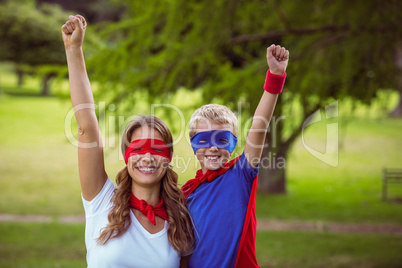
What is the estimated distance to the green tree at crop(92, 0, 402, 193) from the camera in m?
→ 5.71

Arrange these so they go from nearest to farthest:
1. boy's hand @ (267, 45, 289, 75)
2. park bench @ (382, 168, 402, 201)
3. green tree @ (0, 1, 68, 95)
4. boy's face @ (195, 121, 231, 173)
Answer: boy's hand @ (267, 45, 289, 75)
boy's face @ (195, 121, 231, 173)
park bench @ (382, 168, 402, 201)
green tree @ (0, 1, 68, 95)

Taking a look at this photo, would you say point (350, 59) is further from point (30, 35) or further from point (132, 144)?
point (30, 35)

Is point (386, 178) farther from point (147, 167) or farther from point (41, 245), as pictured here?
point (147, 167)

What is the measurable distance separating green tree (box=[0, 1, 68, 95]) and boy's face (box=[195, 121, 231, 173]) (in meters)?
31.6

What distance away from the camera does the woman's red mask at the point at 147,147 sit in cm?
242

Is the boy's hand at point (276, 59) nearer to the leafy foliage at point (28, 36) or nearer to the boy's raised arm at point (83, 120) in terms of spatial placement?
the boy's raised arm at point (83, 120)

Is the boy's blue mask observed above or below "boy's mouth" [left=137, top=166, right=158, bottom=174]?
above

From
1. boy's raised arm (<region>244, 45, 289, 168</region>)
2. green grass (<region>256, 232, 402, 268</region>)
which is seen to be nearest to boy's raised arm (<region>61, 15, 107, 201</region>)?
boy's raised arm (<region>244, 45, 289, 168</region>)

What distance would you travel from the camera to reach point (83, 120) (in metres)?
2.30

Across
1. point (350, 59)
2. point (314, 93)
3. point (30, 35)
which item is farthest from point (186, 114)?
point (30, 35)

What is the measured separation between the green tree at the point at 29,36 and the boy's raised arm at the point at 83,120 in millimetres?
31601

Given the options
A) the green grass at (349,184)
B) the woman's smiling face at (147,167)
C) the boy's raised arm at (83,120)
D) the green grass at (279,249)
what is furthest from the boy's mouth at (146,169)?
the green grass at (279,249)

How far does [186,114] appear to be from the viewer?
649 cm

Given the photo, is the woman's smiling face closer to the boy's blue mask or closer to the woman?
the woman
